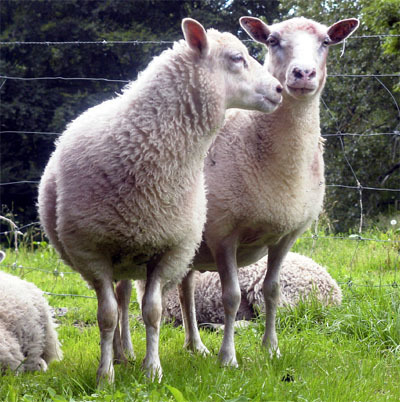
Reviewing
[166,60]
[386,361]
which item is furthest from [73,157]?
[386,361]

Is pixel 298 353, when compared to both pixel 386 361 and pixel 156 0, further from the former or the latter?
pixel 156 0

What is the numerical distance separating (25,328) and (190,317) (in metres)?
1.10

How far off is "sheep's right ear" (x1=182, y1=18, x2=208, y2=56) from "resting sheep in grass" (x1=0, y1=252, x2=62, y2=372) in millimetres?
1811

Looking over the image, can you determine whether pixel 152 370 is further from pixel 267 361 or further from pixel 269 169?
pixel 269 169

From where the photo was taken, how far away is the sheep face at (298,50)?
3924mm

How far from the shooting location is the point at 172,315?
18.5ft

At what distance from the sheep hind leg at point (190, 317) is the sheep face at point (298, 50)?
1535mm

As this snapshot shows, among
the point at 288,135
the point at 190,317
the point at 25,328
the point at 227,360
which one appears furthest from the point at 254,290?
the point at 25,328

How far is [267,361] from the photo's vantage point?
3.64m

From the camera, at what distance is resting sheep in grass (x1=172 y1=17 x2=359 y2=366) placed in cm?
403

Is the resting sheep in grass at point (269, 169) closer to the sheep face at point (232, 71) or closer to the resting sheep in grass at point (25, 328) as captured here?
the sheep face at point (232, 71)

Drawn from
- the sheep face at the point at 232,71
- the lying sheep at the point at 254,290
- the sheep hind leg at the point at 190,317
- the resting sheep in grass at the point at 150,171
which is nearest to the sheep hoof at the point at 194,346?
the sheep hind leg at the point at 190,317

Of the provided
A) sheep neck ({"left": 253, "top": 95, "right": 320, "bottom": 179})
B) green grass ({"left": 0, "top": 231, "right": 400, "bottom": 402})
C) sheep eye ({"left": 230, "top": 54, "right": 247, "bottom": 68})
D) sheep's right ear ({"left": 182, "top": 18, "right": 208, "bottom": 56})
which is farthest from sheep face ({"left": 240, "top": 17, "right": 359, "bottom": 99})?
green grass ({"left": 0, "top": 231, "right": 400, "bottom": 402})

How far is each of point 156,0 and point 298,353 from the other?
17.1 meters
